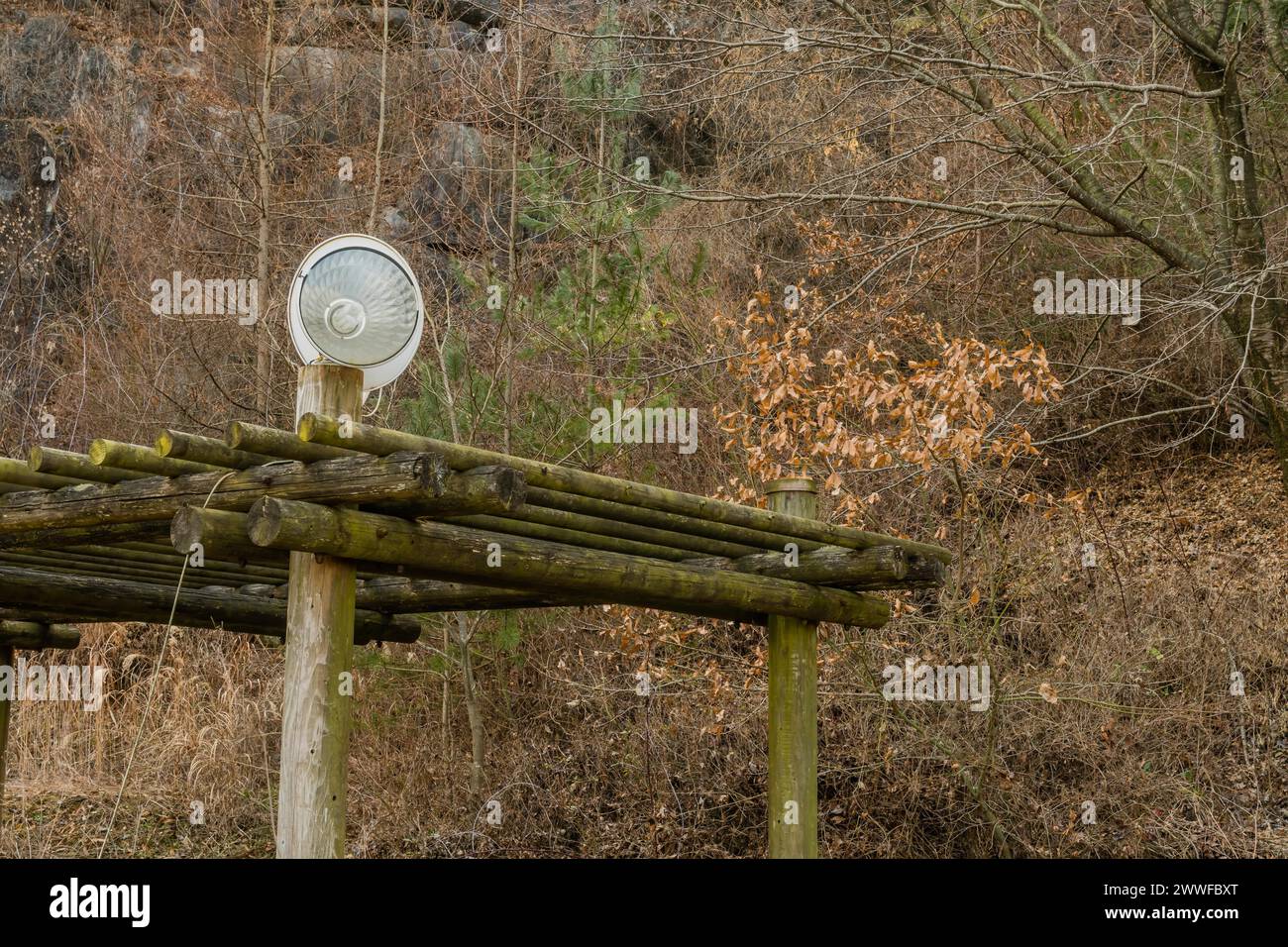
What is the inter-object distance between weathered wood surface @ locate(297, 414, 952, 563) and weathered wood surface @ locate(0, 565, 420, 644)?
209cm

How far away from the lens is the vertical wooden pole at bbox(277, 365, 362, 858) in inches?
168

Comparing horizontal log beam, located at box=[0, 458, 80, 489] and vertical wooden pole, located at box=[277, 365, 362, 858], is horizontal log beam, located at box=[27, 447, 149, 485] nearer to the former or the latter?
horizontal log beam, located at box=[0, 458, 80, 489]

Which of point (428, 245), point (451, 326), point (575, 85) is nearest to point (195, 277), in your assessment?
point (428, 245)

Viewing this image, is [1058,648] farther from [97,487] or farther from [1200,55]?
[97,487]

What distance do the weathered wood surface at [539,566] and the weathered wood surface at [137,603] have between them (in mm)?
1794

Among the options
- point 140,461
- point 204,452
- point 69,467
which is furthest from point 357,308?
point 69,467

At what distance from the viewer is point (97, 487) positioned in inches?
181

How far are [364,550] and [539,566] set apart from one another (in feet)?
2.84

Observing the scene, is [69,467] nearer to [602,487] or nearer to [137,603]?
[602,487]

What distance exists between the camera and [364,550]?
4.32 meters

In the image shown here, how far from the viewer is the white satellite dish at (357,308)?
4.37 meters

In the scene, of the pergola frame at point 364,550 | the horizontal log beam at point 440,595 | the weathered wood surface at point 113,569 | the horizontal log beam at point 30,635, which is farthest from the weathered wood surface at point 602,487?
the horizontal log beam at point 30,635

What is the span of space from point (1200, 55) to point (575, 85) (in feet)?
15.3
